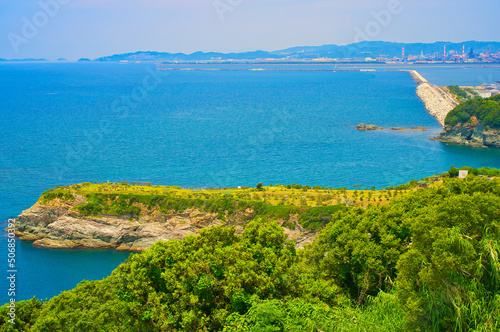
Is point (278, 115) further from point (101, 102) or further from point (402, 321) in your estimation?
point (402, 321)

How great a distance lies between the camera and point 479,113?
70.8m

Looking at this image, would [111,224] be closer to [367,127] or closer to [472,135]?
[367,127]

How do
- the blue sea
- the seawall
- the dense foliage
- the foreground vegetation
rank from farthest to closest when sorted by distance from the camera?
the seawall < the dense foliage < the blue sea < the foreground vegetation

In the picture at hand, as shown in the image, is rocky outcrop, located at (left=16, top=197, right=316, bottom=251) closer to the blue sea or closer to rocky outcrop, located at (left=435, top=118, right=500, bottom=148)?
the blue sea

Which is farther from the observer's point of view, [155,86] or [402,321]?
[155,86]

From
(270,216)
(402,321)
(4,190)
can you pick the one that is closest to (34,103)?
(4,190)

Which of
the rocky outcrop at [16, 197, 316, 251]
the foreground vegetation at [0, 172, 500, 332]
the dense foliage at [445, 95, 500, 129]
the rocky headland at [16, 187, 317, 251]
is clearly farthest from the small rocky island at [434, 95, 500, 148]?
the foreground vegetation at [0, 172, 500, 332]

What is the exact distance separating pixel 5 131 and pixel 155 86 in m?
89.3

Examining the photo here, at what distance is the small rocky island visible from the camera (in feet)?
225

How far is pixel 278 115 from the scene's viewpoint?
328 feet

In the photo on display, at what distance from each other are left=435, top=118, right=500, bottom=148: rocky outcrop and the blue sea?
220 cm

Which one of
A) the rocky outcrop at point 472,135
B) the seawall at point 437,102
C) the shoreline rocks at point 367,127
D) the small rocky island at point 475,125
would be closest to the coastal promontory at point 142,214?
the rocky outcrop at point 472,135

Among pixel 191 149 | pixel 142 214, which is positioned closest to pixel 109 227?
pixel 142 214

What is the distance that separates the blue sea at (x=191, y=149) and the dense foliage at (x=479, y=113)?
191 inches
